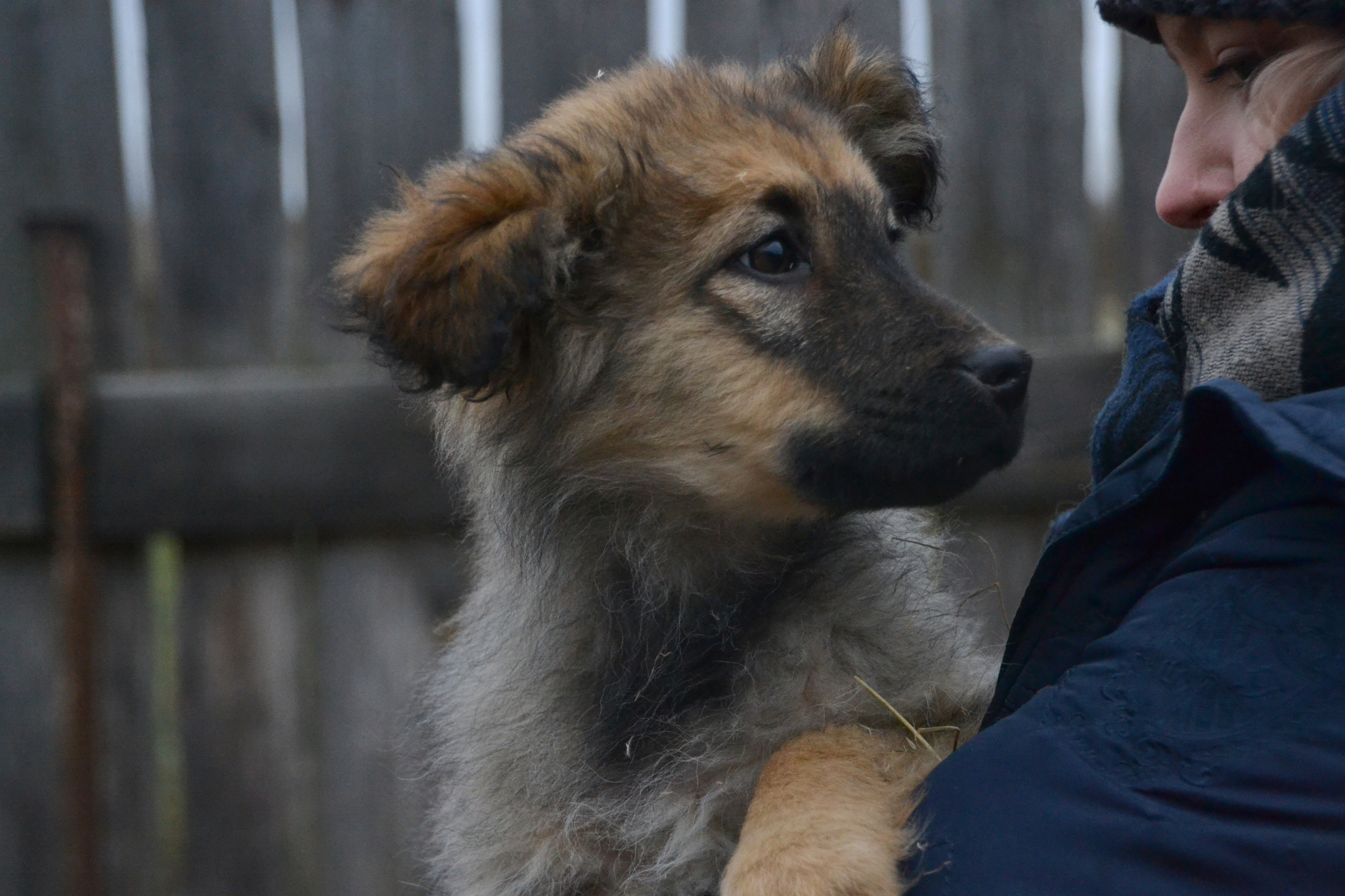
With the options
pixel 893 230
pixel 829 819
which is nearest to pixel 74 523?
pixel 893 230

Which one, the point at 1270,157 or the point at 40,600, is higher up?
the point at 1270,157

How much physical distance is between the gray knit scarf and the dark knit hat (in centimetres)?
19

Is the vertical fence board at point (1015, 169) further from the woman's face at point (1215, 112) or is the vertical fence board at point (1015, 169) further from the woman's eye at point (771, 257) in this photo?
the woman's face at point (1215, 112)

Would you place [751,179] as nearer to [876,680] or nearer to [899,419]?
[899,419]

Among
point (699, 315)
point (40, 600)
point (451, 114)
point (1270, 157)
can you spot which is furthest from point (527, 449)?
point (40, 600)

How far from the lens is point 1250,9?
62.3 inches

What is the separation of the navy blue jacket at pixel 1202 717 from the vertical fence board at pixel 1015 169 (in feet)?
7.98

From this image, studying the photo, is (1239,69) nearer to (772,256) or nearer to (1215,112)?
(1215,112)

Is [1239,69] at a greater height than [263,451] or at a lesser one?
greater

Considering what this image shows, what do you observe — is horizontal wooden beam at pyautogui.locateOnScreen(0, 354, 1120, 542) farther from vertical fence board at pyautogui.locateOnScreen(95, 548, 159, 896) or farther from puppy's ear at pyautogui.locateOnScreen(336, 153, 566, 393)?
puppy's ear at pyautogui.locateOnScreen(336, 153, 566, 393)

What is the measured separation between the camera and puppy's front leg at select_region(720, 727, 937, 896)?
168 centimetres

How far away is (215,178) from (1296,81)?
323 centimetres

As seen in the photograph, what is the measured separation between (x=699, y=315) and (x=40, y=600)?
2.71 metres

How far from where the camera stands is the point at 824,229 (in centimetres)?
234
